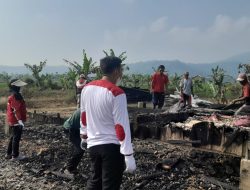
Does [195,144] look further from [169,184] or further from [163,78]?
[163,78]

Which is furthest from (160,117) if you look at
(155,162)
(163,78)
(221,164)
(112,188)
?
(163,78)

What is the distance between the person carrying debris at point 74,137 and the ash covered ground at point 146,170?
0.19 m

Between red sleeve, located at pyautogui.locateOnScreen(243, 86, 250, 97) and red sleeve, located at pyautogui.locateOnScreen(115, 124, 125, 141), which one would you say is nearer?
red sleeve, located at pyautogui.locateOnScreen(115, 124, 125, 141)

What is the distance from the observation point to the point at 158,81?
16.4 m

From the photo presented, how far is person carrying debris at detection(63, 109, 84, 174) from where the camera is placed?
25.0 ft


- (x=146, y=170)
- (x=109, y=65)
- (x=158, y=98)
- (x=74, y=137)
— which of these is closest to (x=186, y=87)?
(x=158, y=98)

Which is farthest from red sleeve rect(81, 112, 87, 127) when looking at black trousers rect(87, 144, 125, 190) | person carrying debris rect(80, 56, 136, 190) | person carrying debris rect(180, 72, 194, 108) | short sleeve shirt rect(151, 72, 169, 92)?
person carrying debris rect(180, 72, 194, 108)

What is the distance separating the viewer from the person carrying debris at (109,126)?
15.1 ft

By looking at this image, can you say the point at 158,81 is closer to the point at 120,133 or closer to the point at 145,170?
the point at 145,170

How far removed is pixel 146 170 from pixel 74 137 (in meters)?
1.55

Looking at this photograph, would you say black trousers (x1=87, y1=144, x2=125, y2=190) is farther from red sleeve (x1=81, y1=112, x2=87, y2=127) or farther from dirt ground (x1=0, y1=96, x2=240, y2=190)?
dirt ground (x1=0, y1=96, x2=240, y2=190)

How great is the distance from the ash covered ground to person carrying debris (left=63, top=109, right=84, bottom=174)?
0.19m

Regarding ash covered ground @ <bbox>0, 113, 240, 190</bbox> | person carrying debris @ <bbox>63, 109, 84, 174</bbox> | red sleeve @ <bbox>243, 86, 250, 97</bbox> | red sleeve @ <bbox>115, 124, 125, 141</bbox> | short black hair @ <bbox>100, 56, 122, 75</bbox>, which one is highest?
short black hair @ <bbox>100, 56, 122, 75</bbox>

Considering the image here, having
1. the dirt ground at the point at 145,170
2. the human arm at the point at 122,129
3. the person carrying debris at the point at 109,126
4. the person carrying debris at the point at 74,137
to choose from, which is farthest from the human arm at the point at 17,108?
the human arm at the point at 122,129
